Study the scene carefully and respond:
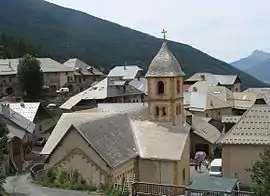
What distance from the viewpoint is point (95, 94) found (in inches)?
2751

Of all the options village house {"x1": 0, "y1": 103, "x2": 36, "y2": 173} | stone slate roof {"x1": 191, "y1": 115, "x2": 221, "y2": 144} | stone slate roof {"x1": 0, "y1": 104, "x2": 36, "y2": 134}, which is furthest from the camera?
stone slate roof {"x1": 191, "y1": 115, "x2": 221, "y2": 144}

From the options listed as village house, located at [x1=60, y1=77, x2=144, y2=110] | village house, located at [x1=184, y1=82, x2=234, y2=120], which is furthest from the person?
village house, located at [x1=60, y1=77, x2=144, y2=110]

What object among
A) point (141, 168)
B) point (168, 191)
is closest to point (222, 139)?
point (168, 191)

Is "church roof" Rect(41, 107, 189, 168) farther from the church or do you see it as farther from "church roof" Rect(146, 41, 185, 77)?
"church roof" Rect(146, 41, 185, 77)

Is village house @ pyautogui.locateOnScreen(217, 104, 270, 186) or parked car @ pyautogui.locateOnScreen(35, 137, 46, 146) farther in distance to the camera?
parked car @ pyautogui.locateOnScreen(35, 137, 46, 146)

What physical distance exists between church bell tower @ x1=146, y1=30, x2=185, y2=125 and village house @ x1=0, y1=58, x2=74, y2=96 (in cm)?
4697

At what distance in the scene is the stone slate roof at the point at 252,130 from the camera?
2820 centimetres

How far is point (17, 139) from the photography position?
42.0m

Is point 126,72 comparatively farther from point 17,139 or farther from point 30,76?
point 17,139

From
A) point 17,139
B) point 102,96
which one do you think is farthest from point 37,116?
point 102,96

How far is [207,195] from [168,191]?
10.5 ft

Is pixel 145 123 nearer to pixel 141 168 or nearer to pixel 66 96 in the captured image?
pixel 141 168

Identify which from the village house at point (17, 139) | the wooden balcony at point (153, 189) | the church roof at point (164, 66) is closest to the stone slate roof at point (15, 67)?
the village house at point (17, 139)

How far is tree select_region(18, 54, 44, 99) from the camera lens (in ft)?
258
